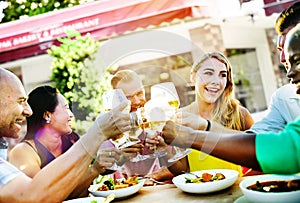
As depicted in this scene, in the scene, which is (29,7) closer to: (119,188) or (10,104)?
(10,104)

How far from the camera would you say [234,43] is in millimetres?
4082

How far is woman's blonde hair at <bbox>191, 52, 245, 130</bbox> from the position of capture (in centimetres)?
181

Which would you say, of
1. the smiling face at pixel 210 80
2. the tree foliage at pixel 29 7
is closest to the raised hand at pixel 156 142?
the smiling face at pixel 210 80

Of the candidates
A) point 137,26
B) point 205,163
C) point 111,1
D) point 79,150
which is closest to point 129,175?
point 205,163

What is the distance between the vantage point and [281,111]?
1.70 meters

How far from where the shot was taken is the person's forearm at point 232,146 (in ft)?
3.16

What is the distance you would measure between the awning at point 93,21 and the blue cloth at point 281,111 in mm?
1224

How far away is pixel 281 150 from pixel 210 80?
85 centimetres

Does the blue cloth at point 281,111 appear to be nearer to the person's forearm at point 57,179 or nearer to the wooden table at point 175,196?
the wooden table at point 175,196

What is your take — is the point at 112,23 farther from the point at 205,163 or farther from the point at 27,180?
the point at 27,180

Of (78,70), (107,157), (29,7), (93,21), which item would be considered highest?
(29,7)

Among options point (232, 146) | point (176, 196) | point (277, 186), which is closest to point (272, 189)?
point (277, 186)

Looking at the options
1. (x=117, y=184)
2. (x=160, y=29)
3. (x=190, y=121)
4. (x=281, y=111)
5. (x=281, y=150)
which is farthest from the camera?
(x=160, y=29)

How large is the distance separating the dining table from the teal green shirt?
28cm
